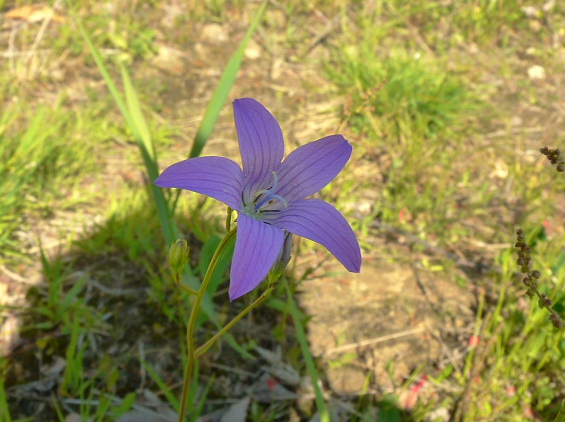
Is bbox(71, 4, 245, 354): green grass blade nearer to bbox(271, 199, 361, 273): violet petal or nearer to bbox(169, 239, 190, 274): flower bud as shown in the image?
bbox(169, 239, 190, 274): flower bud

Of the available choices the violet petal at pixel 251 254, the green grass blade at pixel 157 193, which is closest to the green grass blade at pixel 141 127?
the green grass blade at pixel 157 193

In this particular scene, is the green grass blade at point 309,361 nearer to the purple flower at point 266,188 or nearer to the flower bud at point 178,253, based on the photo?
the purple flower at point 266,188

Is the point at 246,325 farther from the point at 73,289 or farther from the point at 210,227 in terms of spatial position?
the point at 73,289

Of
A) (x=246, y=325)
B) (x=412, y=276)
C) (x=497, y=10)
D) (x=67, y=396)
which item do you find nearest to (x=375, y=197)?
(x=412, y=276)

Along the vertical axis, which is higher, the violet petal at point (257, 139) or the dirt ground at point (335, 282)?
the violet petal at point (257, 139)

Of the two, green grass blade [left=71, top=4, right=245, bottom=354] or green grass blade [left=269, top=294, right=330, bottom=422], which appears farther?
green grass blade [left=71, top=4, right=245, bottom=354]

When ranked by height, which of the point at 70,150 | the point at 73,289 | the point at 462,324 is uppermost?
the point at 70,150

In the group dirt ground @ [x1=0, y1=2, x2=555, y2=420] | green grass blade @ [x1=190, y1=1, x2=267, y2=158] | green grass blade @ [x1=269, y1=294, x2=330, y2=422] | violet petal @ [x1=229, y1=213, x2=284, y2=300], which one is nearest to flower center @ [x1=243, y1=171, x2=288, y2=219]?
violet petal @ [x1=229, y1=213, x2=284, y2=300]
